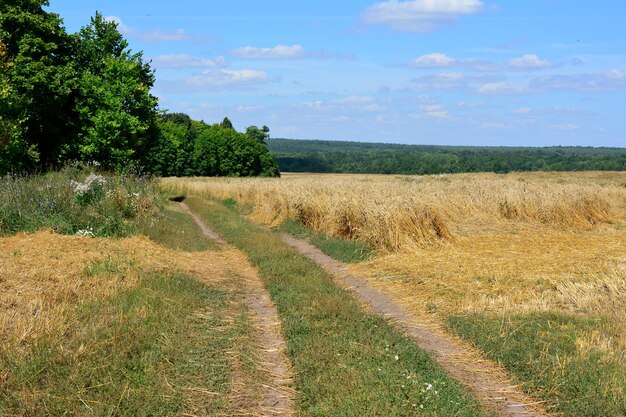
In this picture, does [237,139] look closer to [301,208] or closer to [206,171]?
[206,171]

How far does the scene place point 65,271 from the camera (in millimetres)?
10047

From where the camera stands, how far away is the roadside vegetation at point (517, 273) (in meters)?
6.57

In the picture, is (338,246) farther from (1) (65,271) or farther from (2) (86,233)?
(1) (65,271)

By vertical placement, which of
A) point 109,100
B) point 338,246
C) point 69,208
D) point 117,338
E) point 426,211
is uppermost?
point 109,100

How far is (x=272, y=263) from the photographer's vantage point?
13.4 m

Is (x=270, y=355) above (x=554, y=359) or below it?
below

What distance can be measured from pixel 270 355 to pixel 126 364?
6.10ft

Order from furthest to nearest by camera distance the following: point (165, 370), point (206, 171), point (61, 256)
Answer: point (206, 171), point (61, 256), point (165, 370)

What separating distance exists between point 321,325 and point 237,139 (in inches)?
3759

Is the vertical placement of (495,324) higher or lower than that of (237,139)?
lower

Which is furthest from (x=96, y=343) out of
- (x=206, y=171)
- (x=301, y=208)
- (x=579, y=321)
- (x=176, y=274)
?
(x=206, y=171)

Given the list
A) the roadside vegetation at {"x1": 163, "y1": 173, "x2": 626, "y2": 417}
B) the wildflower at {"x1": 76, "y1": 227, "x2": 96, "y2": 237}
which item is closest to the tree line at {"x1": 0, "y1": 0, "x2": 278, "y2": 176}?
the wildflower at {"x1": 76, "y1": 227, "x2": 96, "y2": 237}

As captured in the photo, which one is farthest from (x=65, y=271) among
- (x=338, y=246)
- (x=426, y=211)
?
(x=426, y=211)

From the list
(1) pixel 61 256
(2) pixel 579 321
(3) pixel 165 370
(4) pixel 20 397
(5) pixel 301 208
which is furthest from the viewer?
(5) pixel 301 208
